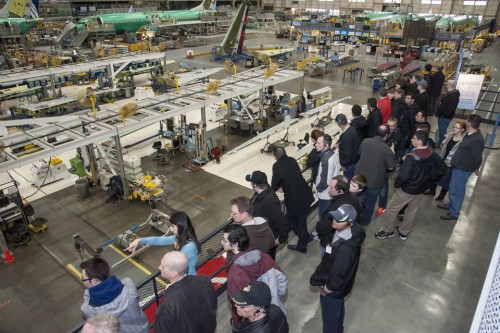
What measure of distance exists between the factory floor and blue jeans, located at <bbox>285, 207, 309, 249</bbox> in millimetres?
262

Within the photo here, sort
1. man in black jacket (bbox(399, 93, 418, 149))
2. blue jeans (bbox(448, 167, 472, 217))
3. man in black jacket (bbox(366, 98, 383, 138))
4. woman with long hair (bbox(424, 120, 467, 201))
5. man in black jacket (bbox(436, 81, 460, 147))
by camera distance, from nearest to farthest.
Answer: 1. blue jeans (bbox(448, 167, 472, 217))
2. woman with long hair (bbox(424, 120, 467, 201))
3. man in black jacket (bbox(366, 98, 383, 138))
4. man in black jacket (bbox(399, 93, 418, 149))
5. man in black jacket (bbox(436, 81, 460, 147))

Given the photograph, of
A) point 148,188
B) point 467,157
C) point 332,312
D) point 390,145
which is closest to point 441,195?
point 467,157

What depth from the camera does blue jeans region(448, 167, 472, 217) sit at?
21.9 ft

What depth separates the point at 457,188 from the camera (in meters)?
6.83

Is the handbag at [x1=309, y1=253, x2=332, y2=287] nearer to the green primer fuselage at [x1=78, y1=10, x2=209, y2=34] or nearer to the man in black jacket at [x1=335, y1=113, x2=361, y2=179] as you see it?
the man in black jacket at [x1=335, y1=113, x2=361, y2=179]

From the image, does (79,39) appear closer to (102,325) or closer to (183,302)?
(183,302)

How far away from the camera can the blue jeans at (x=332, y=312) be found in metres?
4.08

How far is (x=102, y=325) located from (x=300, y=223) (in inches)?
155

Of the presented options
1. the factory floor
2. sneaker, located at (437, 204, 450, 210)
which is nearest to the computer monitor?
the factory floor

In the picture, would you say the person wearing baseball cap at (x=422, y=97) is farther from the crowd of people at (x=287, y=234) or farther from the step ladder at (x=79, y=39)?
the step ladder at (x=79, y=39)

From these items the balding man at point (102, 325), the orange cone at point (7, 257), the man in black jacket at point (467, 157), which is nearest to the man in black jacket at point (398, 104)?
the man in black jacket at point (467, 157)

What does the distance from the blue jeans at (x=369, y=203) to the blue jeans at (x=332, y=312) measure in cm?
258

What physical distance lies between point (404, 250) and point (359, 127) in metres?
2.88

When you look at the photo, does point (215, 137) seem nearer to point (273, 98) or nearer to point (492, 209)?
point (273, 98)
